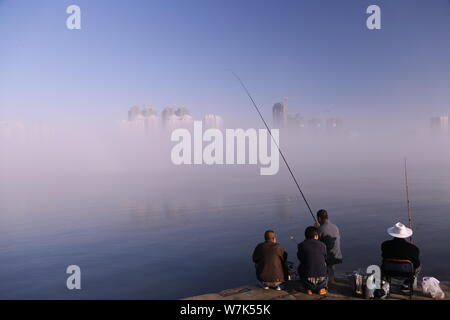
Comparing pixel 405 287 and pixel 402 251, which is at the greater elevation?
pixel 402 251

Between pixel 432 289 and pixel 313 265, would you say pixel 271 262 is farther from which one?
pixel 432 289

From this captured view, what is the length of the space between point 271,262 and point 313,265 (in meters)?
0.77

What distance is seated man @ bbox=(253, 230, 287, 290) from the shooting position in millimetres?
6223

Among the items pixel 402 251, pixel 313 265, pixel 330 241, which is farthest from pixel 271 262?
pixel 402 251

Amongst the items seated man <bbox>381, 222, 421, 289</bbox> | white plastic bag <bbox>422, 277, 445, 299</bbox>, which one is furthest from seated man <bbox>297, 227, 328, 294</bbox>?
white plastic bag <bbox>422, 277, 445, 299</bbox>

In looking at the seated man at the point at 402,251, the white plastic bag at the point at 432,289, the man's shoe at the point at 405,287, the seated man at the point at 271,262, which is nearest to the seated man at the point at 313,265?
the seated man at the point at 271,262

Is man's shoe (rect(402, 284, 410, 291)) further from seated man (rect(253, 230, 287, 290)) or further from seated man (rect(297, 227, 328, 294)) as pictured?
seated man (rect(253, 230, 287, 290))

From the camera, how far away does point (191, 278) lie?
35.5ft

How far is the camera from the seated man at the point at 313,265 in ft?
19.7

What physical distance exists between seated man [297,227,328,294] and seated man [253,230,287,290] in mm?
374

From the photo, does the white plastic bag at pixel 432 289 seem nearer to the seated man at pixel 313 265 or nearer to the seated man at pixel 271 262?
the seated man at pixel 313 265

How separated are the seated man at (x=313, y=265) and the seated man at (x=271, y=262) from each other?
1.23ft

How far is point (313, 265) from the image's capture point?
5.99 m

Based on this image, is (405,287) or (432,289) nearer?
(432,289)
